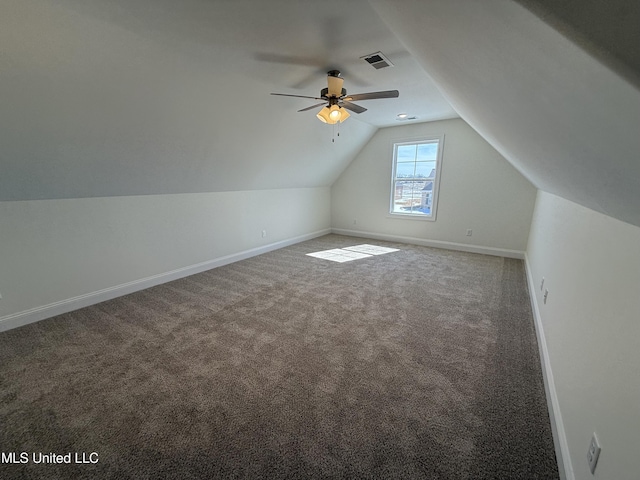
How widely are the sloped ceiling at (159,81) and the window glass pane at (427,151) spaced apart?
4.98 feet

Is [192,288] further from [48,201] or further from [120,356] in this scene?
[48,201]

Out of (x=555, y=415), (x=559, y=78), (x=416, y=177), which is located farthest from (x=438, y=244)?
(x=559, y=78)

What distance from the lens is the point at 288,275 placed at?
3.71 m

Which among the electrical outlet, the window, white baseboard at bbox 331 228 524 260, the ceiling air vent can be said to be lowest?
white baseboard at bbox 331 228 524 260

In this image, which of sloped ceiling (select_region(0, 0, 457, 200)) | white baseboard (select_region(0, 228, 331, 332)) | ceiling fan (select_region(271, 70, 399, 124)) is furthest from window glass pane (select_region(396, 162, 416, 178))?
white baseboard (select_region(0, 228, 331, 332))

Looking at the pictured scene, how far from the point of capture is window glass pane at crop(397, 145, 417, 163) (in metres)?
5.10

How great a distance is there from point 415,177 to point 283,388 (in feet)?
15.1

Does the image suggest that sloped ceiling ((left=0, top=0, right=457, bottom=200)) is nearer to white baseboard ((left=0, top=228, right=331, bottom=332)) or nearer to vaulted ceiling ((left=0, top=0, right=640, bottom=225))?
vaulted ceiling ((left=0, top=0, right=640, bottom=225))

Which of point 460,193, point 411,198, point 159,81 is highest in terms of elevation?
point 159,81

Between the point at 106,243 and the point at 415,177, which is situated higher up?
the point at 415,177

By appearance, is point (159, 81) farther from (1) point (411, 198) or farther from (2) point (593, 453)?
(1) point (411, 198)

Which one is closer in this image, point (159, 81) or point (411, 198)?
point (159, 81)

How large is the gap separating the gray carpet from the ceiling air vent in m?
2.33

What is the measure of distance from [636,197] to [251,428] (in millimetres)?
1875
